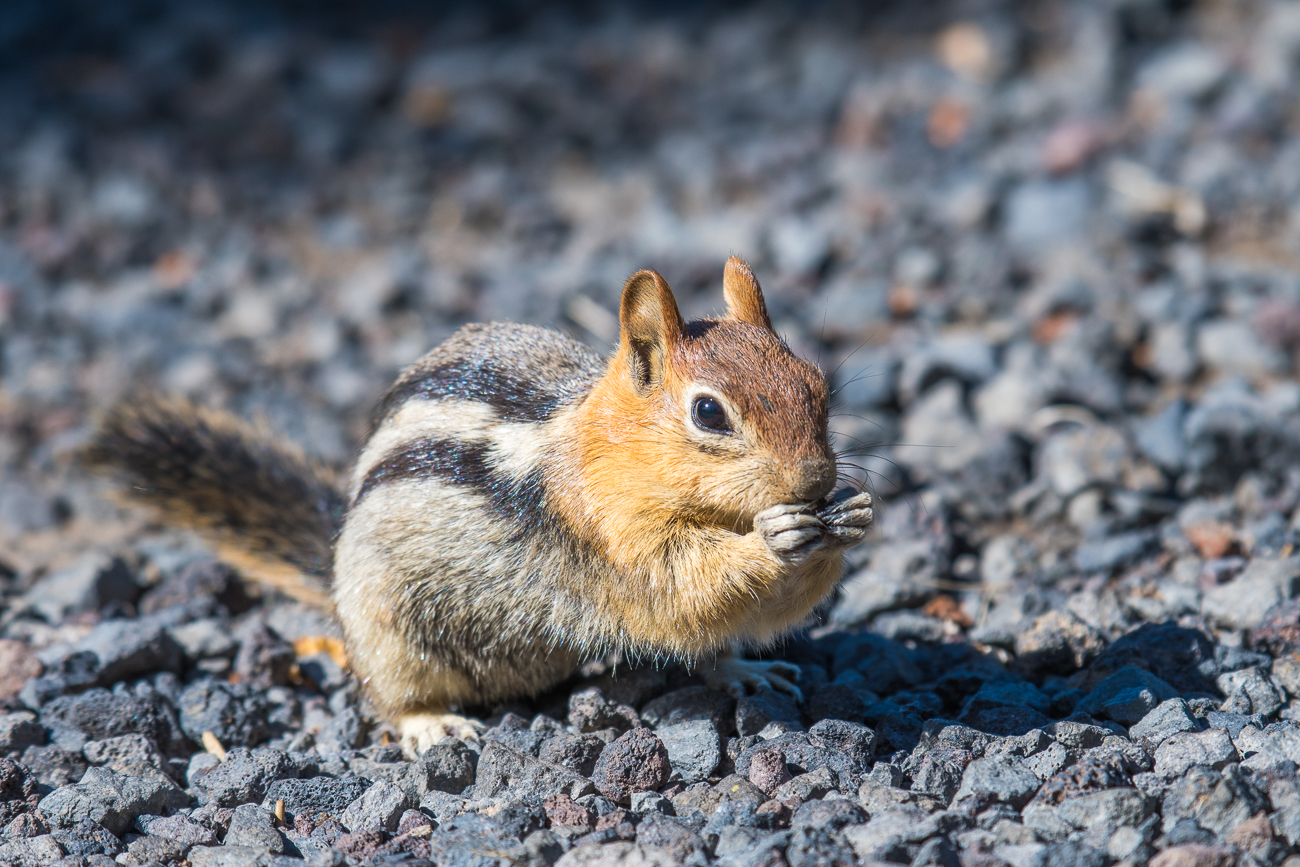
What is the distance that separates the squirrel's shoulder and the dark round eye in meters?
0.52

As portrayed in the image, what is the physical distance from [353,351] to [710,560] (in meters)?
3.43

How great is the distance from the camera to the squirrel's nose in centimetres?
313

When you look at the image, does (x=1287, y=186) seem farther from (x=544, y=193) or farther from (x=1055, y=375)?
(x=544, y=193)

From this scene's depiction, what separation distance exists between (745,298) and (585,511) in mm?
800

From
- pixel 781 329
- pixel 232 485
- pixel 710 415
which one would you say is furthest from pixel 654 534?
pixel 781 329

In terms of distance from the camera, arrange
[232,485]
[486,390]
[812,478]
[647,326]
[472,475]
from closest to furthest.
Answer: [812,478], [647,326], [472,475], [486,390], [232,485]

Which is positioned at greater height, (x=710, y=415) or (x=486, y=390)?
(x=486, y=390)

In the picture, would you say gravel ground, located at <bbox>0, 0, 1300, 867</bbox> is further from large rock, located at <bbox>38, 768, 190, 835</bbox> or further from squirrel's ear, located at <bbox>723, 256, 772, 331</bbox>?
squirrel's ear, located at <bbox>723, 256, 772, 331</bbox>

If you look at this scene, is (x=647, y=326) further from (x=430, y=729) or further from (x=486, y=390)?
(x=430, y=729)

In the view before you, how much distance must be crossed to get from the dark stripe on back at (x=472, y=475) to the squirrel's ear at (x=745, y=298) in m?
0.77

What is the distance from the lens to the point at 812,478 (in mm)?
3141

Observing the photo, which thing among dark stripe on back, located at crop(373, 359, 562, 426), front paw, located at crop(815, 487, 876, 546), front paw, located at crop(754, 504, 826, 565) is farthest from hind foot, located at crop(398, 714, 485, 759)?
front paw, located at crop(815, 487, 876, 546)

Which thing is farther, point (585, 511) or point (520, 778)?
point (585, 511)

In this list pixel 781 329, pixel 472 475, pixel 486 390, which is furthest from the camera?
pixel 781 329
